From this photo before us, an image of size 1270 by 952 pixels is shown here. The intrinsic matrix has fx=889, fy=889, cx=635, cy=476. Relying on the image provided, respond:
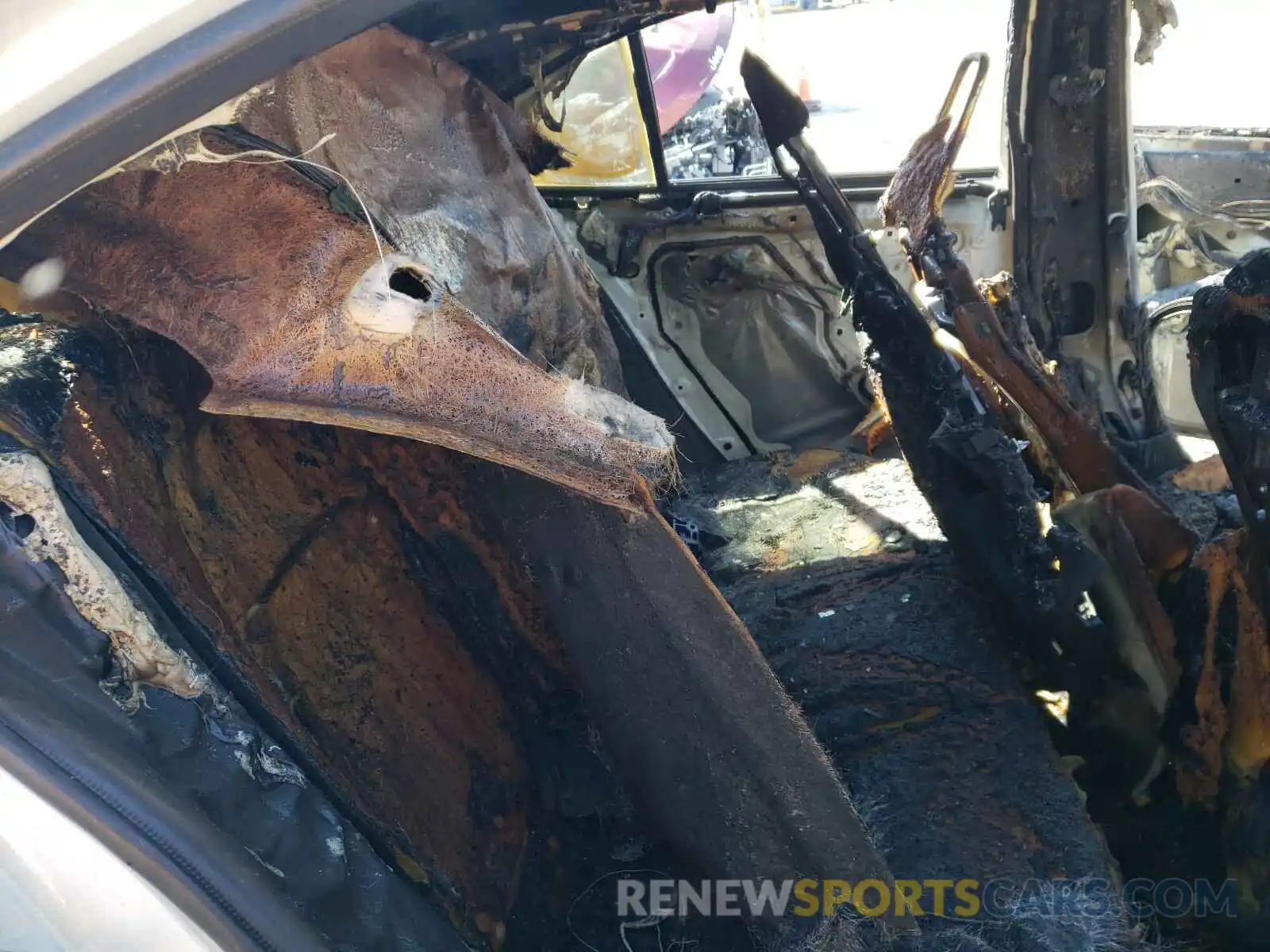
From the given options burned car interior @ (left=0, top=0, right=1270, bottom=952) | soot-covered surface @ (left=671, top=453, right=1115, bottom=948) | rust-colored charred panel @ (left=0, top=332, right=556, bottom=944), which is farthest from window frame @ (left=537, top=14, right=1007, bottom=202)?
rust-colored charred panel @ (left=0, top=332, right=556, bottom=944)

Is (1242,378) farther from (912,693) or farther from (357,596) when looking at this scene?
(357,596)

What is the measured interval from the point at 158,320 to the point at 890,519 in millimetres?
2040

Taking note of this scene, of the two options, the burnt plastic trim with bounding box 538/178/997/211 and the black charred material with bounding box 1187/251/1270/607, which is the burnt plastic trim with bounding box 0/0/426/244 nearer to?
the black charred material with bounding box 1187/251/1270/607

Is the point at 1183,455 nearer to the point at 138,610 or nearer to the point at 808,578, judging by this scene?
the point at 808,578

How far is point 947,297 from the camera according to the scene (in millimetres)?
2398

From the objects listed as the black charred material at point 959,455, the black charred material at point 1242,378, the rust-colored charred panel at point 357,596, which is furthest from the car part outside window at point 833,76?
the rust-colored charred panel at point 357,596

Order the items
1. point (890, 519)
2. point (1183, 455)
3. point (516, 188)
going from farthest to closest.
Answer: point (1183, 455) → point (890, 519) → point (516, 188)

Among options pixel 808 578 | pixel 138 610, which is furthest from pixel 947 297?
pixel 138 610

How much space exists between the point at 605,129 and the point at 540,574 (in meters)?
2.64

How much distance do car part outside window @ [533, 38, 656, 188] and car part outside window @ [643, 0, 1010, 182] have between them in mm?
154

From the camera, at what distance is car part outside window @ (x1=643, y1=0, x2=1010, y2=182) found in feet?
12.0

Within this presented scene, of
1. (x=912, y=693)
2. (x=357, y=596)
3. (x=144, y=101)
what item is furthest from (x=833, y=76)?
(x=144, y=101)

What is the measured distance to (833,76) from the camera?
11844mm

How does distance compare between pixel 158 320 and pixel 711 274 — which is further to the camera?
pixel 711 274
